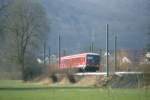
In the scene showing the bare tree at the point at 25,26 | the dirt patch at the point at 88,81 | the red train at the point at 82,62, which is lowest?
the dirt patch at the point at 88,81

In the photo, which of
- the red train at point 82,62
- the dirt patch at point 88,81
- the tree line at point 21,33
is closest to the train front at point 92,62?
the red train at point 82,62

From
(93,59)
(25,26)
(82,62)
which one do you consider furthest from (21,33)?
(93,59)

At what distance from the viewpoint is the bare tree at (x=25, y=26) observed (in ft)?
137

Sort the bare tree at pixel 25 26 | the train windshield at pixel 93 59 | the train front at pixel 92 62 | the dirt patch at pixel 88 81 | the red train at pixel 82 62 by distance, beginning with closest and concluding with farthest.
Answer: the bare tree at pixel 25 26, the dirt patch at pixel 88 81, the red train at pixel 82 62, the train front at pixel 92 62, the train windshield at pixel 93 59

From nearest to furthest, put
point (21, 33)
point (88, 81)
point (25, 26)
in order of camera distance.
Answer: point (25, 26) → point (21, 33) → point (88, 81)

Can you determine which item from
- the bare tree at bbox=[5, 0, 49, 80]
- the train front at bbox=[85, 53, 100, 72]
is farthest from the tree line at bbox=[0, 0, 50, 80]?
the train front at bbox=[85, 53, 100, 72]

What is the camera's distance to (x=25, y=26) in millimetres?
44344

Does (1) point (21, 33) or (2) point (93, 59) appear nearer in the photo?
(1) point (21, 33)

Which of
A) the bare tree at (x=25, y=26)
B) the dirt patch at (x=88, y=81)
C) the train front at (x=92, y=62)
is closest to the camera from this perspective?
the bare tree at (x=25, y=26)

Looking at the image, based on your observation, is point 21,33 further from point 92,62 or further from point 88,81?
point 92,62

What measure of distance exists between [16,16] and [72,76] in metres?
9.30

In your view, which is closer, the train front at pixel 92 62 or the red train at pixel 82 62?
the red train at pixel 82 62

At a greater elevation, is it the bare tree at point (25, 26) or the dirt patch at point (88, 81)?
the bare tree at point (25, 26)

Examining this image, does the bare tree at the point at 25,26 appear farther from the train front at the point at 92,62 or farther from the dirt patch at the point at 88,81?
the train front at the point at 92,62
